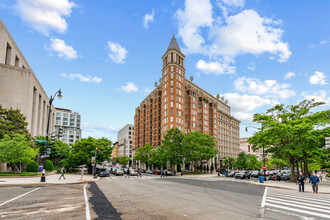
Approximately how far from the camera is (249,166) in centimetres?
10256

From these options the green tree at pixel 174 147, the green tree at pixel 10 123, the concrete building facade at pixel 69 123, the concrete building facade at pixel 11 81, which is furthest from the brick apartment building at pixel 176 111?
the concrete building facade at pixel 69 123

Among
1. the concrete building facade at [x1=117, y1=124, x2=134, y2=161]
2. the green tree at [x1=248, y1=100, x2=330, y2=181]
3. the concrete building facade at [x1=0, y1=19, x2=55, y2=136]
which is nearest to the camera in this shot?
the green tree at [x1=248, y1=100, x2=330, y2=181]

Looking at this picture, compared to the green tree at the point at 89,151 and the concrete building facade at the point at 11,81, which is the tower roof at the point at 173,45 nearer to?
the green tree at the point at 89,151

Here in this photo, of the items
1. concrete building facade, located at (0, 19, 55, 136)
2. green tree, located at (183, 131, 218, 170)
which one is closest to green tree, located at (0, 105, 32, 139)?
concrete building facade, located at (0, 19, 55, 136)

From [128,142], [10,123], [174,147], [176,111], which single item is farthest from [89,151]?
[128,142]

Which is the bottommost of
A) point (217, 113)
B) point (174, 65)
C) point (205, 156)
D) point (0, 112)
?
point (205, 156)

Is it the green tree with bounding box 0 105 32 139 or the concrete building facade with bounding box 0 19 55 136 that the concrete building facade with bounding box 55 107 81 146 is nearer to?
the concrete building facade with bounding box 0 19 55 136

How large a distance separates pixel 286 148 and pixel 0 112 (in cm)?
4797

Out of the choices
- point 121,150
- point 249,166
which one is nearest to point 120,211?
point 249,166

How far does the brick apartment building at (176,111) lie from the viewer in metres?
83.5

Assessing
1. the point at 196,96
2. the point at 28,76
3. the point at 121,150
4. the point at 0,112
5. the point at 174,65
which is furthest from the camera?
the point at 121,150

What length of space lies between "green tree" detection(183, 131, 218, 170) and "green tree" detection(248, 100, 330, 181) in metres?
20.9

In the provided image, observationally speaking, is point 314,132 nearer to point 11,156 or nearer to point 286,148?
point 286,148

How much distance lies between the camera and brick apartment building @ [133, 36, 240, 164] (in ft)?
274
